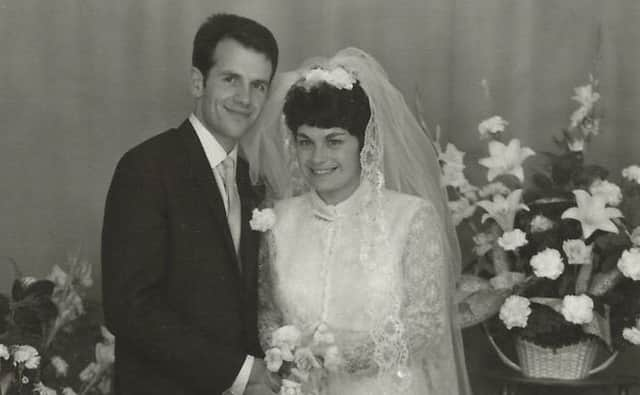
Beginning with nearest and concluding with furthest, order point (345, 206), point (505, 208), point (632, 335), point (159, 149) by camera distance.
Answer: point (159, 149) → point (345, 206) → point (632, 335) → point (505, 208)

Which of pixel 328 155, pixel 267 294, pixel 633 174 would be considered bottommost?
pixel 267 294

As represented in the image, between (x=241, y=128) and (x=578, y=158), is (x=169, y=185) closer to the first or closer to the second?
(x=241, y=128)

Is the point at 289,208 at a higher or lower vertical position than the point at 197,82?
lower

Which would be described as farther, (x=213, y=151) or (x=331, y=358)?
(x=213, y=151)

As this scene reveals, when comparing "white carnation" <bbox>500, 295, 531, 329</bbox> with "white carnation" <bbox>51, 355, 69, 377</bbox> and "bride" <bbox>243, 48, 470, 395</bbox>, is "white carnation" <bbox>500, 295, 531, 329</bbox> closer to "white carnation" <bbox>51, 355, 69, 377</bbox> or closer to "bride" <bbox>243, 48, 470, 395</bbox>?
"bride" <bbox>243, 48, 470, 395</bbox>

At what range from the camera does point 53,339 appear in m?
3.87

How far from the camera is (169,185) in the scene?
3.07m

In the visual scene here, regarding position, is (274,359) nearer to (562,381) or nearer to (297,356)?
(297,356)

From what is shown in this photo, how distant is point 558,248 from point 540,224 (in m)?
0.11

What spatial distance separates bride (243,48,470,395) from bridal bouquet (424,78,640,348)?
366 millimetres

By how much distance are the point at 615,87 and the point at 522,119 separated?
412 mm

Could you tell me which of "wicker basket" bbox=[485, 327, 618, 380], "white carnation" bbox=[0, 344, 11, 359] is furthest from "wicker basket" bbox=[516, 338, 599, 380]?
"white carnation" bbox=[0, 344, 11, 359]

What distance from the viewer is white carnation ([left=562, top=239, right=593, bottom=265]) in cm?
362

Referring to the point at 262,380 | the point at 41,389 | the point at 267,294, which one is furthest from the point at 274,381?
the point at 41,389
